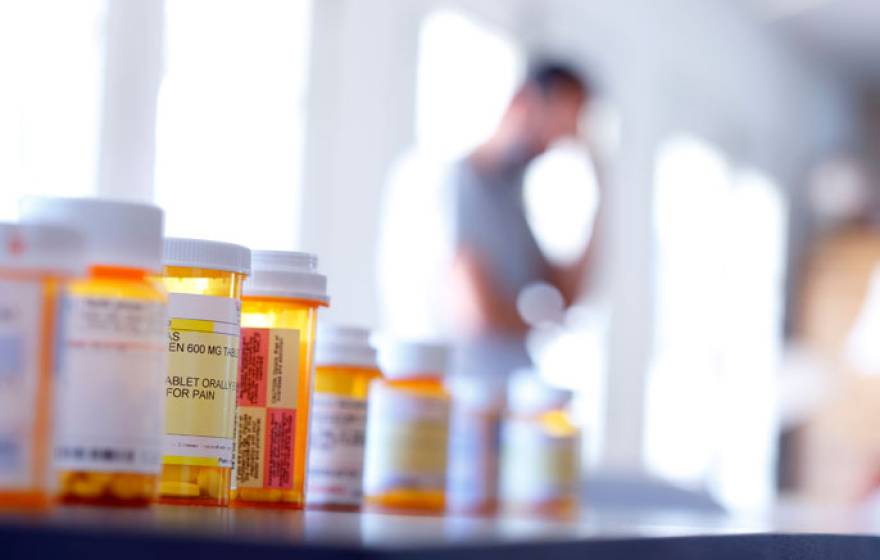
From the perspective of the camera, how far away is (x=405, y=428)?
58.6 inches

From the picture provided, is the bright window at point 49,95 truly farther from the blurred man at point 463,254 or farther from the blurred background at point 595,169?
the blurred man at point 463,254

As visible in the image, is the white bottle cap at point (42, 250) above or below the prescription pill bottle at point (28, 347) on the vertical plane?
above

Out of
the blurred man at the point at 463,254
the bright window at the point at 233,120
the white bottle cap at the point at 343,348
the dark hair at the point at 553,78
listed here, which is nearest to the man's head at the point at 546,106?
the dark hair at the point at 553,78

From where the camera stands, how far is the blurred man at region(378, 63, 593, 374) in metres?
4.28

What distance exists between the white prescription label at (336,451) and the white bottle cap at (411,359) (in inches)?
11.0

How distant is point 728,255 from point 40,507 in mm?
6426

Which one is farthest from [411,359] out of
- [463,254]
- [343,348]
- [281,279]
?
[463,254]

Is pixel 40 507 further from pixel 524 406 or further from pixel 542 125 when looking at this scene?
pixel 542 125

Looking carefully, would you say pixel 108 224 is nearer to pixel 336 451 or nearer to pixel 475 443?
pixel 336 451

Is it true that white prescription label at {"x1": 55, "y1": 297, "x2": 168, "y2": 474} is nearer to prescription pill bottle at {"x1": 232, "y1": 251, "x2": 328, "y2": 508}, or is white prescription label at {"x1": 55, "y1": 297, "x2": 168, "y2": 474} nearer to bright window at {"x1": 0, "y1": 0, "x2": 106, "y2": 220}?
prescription pill bottle at {"x1": 232, "y1": 251, "x2": 328, "y2": 508}

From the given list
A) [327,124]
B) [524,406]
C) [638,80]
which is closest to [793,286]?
[638,80]

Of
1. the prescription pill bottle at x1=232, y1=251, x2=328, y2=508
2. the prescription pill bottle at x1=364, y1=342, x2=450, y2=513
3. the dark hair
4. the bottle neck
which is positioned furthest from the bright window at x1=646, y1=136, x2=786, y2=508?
the bottle neck

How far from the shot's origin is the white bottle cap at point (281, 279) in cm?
101

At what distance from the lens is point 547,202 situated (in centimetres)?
487
